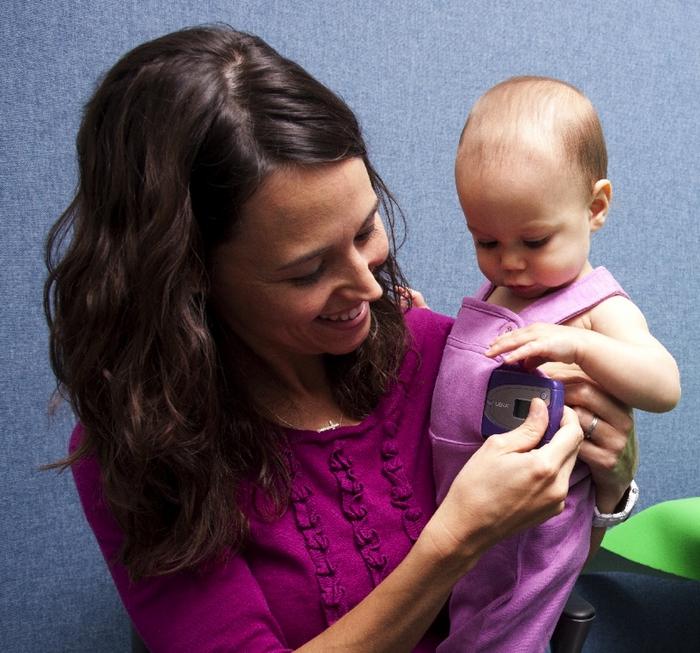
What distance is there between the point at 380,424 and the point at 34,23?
3.02ft

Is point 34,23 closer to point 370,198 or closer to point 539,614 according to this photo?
point 370,198

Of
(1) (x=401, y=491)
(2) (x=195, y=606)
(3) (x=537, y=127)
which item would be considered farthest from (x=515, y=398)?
(2) (x=195, y=606)

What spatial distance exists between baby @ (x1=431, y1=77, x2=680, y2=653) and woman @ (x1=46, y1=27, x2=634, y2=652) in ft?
0.23

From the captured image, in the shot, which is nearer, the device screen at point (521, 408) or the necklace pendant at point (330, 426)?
the device screen at point (521, 408)

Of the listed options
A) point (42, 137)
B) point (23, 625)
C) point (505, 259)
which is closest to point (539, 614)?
point (505, 259)

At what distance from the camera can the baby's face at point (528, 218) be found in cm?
97

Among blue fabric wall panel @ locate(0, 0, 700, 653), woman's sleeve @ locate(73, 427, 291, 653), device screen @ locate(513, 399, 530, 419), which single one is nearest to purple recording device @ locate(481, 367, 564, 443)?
device screen @ locate(513, 399, 530, 419)

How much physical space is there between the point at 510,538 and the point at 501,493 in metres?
0.20

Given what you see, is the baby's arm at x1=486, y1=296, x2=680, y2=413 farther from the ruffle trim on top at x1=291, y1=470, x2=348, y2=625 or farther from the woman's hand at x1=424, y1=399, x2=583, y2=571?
the ruffle trim on top at x1=291, y1=470, x2=348, y2=625

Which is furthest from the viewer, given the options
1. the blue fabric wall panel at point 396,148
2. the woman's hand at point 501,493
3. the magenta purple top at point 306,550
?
the blue fabric wall panel at point 396,148

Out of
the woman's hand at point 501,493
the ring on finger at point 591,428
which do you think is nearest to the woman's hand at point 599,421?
the ring on finger at point 591,428

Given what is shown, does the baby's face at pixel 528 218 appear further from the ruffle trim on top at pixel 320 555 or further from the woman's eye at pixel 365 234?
the ruffle trim on top at pixel 320 555

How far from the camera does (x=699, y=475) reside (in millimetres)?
2133

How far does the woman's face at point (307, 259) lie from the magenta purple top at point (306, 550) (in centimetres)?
16
